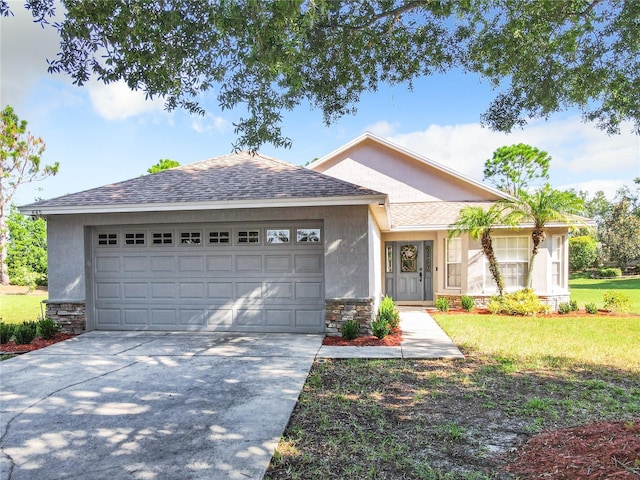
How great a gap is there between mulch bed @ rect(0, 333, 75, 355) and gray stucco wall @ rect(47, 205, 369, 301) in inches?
35.8

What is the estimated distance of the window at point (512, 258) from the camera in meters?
13.6

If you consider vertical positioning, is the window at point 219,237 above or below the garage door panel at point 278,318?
above

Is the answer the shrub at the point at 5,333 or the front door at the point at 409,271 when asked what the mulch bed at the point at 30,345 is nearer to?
the shrub at the point at 5,333

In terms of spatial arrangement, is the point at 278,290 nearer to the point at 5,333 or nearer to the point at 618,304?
the point at 5,333

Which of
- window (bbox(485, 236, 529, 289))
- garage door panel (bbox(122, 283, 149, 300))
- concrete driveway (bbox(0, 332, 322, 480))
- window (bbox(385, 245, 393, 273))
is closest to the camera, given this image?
concrete driveway (bbox(0, 332, 322, 480))

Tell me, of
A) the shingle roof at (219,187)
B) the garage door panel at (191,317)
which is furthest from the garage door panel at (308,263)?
the garage door panel at (191,317)

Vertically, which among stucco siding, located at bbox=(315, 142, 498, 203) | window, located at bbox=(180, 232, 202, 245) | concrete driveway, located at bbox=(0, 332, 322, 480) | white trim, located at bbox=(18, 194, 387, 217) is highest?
stucco siding, located at bbox=(315, 142, 498, 203)

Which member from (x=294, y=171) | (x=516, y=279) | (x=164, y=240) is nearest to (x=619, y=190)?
(x=516, y=279)

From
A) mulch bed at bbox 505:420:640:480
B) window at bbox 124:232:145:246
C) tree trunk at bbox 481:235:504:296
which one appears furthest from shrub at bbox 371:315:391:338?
tree trunk at bbox 481:235:504:296

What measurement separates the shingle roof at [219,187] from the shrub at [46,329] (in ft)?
8.31

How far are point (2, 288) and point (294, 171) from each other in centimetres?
2062

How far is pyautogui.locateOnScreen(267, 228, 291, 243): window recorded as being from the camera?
9.16 metres

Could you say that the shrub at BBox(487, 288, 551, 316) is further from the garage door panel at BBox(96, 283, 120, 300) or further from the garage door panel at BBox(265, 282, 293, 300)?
the garage door panel at BBox(96, 283, 120, 300)

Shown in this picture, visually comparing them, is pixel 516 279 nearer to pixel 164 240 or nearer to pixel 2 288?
pixel 164 240
